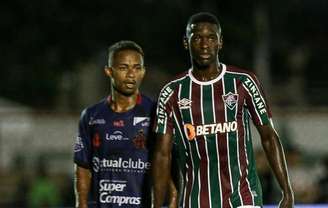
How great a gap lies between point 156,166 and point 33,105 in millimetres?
14102

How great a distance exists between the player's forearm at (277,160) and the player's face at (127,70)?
100 centimetres

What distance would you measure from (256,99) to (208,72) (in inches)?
12.6

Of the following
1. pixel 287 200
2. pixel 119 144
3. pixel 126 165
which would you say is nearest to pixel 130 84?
pixel 119 144

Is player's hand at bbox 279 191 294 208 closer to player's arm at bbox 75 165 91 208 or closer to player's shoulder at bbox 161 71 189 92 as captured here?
player's shoulder at bbox 161 71 189 92

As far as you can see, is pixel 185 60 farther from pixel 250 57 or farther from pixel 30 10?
pixel 30 10

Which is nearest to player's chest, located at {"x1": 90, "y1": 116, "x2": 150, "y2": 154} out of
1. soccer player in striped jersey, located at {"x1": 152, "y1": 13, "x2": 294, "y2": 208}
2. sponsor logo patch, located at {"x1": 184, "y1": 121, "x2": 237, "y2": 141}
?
soccer player in striped jersey, located at {"x1": 152, "y1": 13, "x2": 294, "y2": 208}

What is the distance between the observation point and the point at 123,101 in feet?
22.7

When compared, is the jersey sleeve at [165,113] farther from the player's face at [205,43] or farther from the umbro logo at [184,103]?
the player's face at [205,43]

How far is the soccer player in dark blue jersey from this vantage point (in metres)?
6.81

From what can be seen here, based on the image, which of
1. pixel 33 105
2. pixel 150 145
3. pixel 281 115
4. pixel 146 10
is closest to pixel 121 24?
pixel 146 10

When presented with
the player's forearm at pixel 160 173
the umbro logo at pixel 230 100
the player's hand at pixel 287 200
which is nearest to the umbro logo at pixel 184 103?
the umbro logo at pixel 230 100

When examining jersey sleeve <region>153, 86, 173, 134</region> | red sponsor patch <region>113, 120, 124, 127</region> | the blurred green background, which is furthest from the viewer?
the blurred green background

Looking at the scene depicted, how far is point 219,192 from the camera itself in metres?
6.23

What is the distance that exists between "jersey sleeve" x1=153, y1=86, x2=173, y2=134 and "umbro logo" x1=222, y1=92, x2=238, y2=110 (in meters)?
0.34
